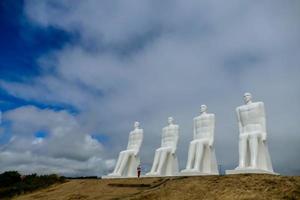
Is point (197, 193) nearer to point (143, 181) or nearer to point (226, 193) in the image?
point (226, 193)

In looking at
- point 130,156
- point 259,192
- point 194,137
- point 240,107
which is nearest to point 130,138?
point 130,156

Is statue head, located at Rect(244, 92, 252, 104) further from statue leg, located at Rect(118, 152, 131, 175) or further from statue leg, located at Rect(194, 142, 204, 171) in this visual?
statue leg, located at Rect(118, 152, 131, 175)

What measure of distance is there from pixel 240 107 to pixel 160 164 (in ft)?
20.0

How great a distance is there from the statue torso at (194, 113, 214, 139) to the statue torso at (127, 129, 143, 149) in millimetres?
5108

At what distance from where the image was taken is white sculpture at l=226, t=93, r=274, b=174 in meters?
18.2

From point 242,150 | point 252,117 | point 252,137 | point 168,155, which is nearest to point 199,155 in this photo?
point 242,150

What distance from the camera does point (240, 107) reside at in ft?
66.0

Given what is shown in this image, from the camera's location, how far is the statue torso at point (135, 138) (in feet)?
85.0

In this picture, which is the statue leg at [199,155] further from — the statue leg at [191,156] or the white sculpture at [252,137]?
the white sculpture at [252,137]

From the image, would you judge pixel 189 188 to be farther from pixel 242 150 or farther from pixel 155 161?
pixel 155 161

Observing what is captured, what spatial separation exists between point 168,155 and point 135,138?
3.08 meters

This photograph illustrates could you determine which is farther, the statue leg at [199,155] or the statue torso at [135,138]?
the statue torso at [135,138]

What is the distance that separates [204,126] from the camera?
2161 cm

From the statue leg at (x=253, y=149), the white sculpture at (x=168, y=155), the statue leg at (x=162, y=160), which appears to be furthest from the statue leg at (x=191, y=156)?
the statue leg at (x=253, y=149)
